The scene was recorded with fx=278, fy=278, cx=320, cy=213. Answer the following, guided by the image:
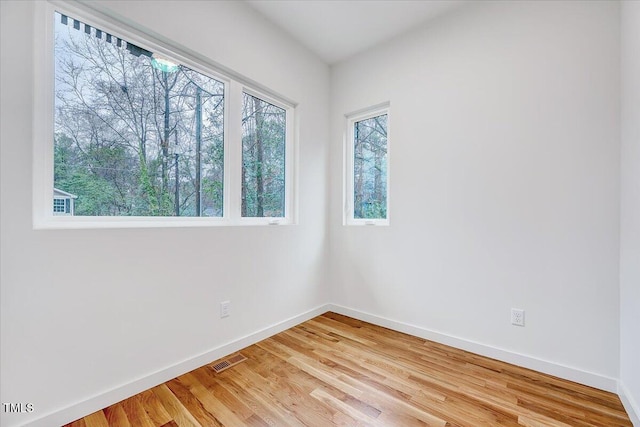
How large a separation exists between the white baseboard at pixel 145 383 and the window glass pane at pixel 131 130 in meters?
1.03

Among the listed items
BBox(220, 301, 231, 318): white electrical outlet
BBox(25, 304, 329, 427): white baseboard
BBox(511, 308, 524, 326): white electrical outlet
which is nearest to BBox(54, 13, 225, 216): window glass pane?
BBox(220, 301, 231, 318): white electrical outlet

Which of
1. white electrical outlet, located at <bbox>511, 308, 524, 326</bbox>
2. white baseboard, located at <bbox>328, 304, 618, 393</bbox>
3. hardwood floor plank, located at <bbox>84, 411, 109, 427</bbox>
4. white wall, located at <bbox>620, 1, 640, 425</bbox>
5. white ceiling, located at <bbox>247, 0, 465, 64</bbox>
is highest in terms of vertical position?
white ceiling, located at <bbox>247, 0, 465, 64</bbox>

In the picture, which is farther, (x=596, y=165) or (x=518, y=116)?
(x=518, y=116)

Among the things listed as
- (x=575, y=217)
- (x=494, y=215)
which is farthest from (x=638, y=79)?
(x=494, y=215)

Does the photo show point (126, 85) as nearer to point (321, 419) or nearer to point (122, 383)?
point (122, 383)

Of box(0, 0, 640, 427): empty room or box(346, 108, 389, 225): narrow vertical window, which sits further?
box(346, 108, 389, 225): narrow vertical window

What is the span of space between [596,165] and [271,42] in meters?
2.66

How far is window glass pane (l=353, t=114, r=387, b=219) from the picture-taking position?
2.88 metres

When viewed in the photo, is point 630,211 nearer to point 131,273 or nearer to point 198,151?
point 198,151

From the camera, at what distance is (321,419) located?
149 centimetres

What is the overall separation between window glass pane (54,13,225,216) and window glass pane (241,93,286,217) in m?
0.24

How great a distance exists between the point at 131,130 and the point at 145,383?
1.59m

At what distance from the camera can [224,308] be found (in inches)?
85.6

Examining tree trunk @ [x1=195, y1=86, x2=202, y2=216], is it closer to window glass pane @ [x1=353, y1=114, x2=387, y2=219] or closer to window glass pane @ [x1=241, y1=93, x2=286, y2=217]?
window glass pane @ [x1=241, y1=93, x2=286, y2=217]
